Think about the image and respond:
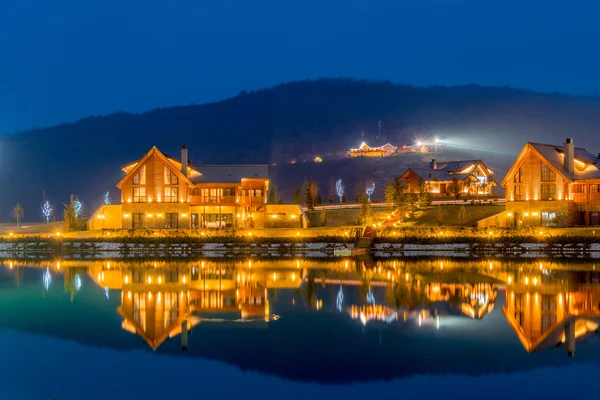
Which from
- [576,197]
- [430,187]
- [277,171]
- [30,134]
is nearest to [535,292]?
[576,197]

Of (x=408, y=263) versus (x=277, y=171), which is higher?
(x=277, y=171)

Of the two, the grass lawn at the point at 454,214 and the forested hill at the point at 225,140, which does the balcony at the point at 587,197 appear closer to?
the grass lawn at the point at 454,214

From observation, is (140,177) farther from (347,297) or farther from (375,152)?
(375,152)

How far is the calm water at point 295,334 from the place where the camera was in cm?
1533

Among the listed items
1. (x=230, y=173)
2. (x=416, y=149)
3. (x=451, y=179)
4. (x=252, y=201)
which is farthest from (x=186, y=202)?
(x=416, y=149)

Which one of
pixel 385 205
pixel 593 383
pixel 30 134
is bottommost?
pixel 593 383

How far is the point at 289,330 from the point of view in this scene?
19969 mm

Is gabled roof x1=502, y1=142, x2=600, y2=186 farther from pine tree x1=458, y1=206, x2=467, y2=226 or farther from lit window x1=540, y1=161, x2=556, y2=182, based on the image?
pine tree x1=458, y1=206, x2=467, y2=226

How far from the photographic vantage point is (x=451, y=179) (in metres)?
75.1

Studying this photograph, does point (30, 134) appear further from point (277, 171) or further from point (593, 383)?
point (593, 383)

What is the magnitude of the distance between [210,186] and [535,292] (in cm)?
3534

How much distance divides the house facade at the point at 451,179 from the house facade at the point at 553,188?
15.4 m

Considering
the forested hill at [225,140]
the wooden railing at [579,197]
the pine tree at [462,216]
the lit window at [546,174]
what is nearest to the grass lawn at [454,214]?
the pine tree at [462,216]

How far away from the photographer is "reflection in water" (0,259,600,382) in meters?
19.9
